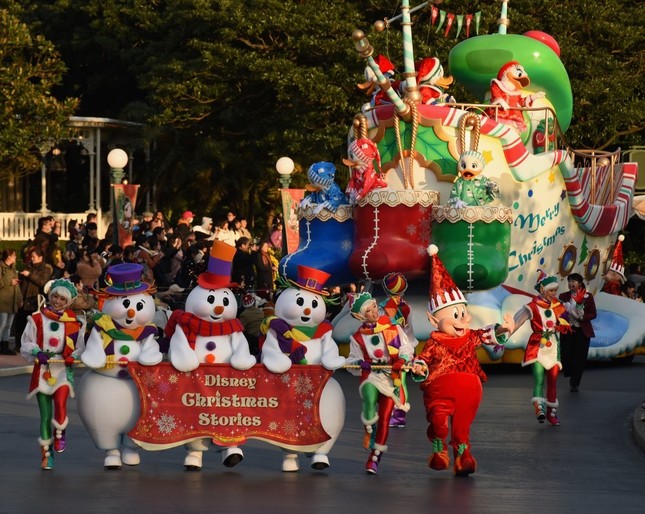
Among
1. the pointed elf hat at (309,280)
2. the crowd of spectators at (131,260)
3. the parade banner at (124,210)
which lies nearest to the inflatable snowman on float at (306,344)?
the pointed elf hat at (309,280)

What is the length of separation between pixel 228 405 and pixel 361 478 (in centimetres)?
115

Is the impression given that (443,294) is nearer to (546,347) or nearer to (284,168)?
(546,347)

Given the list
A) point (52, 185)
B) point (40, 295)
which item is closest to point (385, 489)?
point (40, 295)

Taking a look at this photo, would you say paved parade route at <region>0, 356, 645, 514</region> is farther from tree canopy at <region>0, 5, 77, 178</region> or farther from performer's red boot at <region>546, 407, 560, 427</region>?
tree canopy at <region>0, 5, 77, 178</region>

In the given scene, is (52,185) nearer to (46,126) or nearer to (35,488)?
(46,126)

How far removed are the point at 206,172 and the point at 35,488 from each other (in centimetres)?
3014

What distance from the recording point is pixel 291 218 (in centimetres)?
2741

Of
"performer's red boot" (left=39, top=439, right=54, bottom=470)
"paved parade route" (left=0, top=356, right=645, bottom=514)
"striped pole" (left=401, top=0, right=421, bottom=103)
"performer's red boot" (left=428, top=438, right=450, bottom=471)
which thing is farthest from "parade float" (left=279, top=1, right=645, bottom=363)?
"performer's red boot" (left=39, top=439, right=54, bottom=470)

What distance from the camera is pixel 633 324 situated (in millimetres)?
23828

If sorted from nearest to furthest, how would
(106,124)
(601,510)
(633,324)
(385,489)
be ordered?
(601,510)
(385,489)
(633,324)
(106,124)

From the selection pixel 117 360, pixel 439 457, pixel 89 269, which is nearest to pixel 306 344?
pixel 439 457

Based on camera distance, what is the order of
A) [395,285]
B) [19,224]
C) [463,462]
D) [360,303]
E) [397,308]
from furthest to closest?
[19,224] → [395,285] → [397,308] → [360,303] → [463,462]

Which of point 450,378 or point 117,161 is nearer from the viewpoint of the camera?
point 450,378

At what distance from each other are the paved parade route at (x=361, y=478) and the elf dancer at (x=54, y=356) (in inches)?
16.7
